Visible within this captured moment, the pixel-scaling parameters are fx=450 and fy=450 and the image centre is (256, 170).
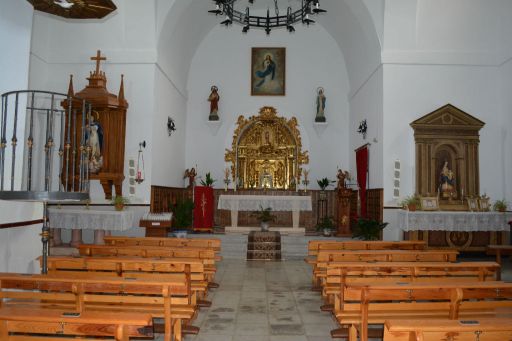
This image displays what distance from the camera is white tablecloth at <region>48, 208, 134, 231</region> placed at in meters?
9.80

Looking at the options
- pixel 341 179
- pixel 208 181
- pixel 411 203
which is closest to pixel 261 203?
pixel 208 181

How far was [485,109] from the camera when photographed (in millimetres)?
11227

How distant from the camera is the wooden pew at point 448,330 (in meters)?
2.41

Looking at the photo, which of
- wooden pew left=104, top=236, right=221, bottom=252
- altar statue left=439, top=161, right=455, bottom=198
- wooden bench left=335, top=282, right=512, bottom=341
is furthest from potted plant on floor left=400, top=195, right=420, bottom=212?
wooden bench left=335, top=282, right=512, bottom=341

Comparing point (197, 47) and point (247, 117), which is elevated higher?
point (197, 47)

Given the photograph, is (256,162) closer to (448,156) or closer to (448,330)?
(448,156)

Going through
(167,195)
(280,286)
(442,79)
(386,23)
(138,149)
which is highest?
(386,23)

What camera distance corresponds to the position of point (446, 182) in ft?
35.5

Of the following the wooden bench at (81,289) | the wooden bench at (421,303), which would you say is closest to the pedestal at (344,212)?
the wooden bench at (421,303)

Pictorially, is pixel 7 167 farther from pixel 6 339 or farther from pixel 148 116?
pixel 148 116

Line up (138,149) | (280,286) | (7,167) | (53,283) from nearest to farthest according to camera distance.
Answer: (53,283) < (7,167) < (280,286) < (138,149)

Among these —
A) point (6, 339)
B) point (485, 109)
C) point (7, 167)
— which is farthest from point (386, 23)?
point (6, 339)

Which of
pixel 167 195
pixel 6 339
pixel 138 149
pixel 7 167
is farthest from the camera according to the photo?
pixel 167 195

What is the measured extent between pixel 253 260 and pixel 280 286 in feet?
9.95
